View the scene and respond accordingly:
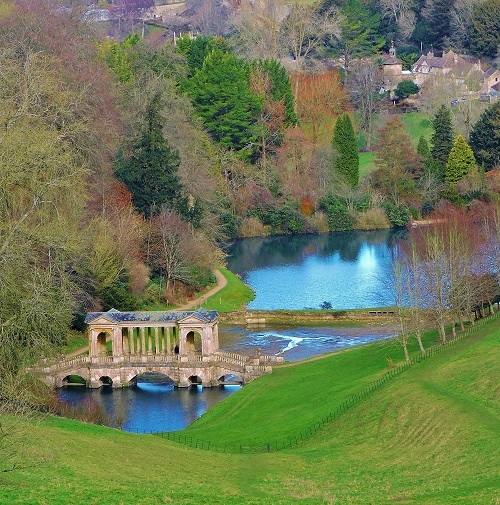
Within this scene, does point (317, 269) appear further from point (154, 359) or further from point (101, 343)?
point (154, 359)

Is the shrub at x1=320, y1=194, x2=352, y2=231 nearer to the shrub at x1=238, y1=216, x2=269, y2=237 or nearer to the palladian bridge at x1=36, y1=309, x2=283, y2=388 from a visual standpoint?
the shrub at x1=238, y1=216, x2=269, y2=237

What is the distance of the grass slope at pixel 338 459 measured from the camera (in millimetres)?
38438

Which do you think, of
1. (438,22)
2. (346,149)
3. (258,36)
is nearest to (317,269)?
(346,149)

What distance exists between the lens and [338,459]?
44969 mm

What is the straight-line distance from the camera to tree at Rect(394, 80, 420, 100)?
163m

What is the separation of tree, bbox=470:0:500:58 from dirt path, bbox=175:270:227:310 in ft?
281

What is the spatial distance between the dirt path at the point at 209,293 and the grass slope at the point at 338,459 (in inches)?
1224

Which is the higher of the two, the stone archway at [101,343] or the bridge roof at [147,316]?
the bridge roof at [147,316]

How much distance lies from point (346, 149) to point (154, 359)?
69.7 m

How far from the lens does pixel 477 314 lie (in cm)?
7675

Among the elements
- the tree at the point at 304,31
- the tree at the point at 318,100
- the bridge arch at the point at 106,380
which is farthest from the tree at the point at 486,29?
the bridge arch at the point at 106,380

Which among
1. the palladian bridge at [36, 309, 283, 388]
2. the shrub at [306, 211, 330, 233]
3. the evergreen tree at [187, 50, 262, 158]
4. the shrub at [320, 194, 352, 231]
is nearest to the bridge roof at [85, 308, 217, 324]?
the palladian bridge at [36, 309, 283, 388]

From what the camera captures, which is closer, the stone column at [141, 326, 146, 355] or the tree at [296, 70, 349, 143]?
the stone column at [141, 326, 146, 355]

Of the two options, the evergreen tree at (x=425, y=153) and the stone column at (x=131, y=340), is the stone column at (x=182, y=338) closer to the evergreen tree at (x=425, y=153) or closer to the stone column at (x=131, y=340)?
the stone column at (x=131, y=340)
